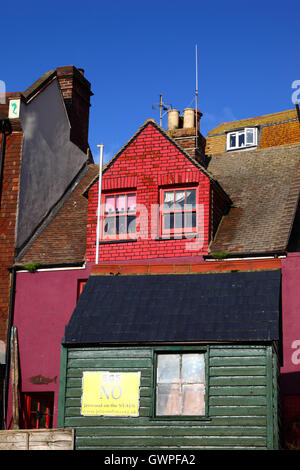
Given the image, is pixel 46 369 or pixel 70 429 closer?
pixel 70 429

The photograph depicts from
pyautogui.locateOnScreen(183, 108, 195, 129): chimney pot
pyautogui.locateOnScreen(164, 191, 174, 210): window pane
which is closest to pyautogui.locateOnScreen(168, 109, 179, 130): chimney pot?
pyautogui.locateOnScreen(183, 108, 195, 129): chimney pot

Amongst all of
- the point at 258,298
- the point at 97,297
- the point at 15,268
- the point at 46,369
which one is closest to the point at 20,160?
the point at 15,268

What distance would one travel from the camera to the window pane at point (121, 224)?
24.0 meters

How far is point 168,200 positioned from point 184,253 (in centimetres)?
206

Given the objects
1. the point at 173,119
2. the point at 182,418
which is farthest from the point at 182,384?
the point at 173,119

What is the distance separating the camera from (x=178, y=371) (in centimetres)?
1590

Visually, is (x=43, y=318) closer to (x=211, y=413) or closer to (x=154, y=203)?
(x=154, y=203)

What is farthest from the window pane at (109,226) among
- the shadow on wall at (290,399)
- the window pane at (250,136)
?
the window pane at (250,136)

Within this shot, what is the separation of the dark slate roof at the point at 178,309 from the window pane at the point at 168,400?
40.9 inches

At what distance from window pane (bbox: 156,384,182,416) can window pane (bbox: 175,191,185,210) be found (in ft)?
29.7

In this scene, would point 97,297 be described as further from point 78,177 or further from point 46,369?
point 78,177

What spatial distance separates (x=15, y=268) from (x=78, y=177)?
21.6ft

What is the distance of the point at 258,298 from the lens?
53.8 feet

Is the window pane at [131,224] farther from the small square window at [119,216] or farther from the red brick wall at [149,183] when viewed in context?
the red brick wall at [149,183]
